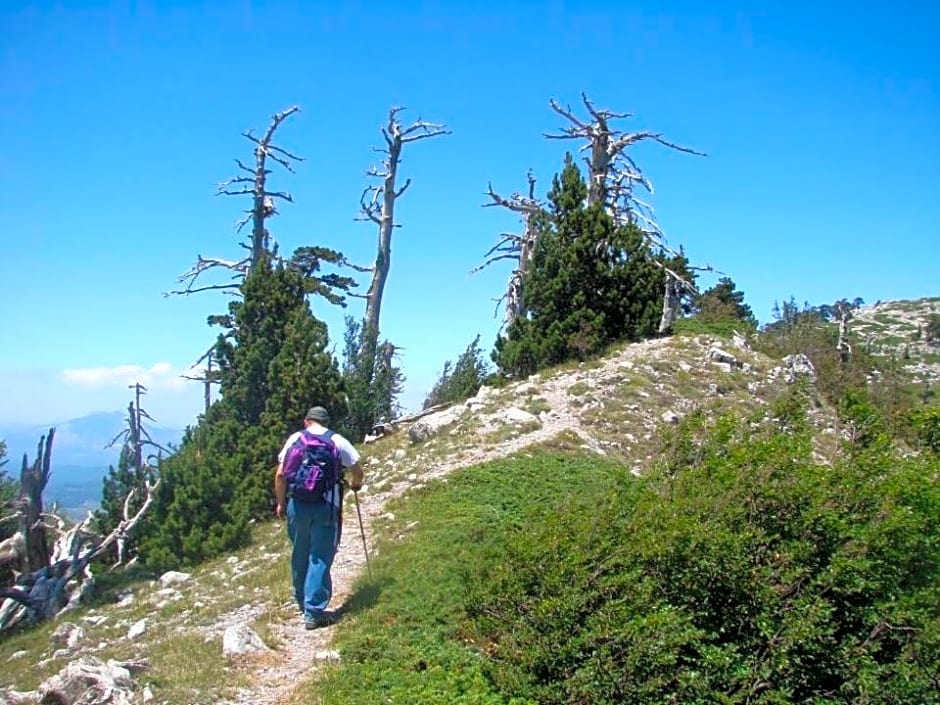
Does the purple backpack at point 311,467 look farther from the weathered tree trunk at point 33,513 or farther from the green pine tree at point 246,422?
the weathered tree trunk at point 33,513

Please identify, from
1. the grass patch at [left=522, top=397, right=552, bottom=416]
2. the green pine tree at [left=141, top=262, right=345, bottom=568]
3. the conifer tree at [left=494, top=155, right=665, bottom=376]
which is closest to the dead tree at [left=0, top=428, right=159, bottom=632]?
the green pine tree at [left=141, top=262, right=345, bottom=568]

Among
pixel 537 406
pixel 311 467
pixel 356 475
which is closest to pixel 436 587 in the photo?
pixel 356 475

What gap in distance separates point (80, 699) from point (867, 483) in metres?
6.28

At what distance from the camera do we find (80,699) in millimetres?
5422

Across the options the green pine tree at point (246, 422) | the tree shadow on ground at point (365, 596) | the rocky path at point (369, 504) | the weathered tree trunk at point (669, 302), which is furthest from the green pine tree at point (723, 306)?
the tree shadow on ground at point (365, 596)

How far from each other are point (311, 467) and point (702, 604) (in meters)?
3.70

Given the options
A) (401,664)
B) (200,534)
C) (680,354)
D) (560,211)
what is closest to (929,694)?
(401,664)

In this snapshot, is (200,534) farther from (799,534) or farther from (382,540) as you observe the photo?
(799,534)

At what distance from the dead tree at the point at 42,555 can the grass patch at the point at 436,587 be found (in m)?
5.70

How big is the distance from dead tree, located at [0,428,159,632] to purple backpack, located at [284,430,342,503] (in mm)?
6873

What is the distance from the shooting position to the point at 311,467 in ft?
23.7

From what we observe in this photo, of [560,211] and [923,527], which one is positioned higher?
[560,211]

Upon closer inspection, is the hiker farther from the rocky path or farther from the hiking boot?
the rocky path

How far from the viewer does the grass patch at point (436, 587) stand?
5.51 m
